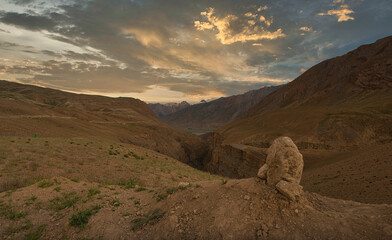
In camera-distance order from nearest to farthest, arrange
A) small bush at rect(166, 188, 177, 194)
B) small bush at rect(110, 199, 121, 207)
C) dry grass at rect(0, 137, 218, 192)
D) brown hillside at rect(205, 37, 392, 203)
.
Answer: small bush at rect(110, 199, 121, 207)
small bush at rect(166, 188, 177, 194)
dry grass at rect(0, 137, 218, 192)
brown hillside at rect(205, 37, 392, 203)

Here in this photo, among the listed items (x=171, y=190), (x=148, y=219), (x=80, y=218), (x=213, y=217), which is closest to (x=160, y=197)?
(x=171, y=190)

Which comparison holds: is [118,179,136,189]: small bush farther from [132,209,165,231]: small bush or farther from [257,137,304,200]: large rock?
[257,137,304,200]: large rock

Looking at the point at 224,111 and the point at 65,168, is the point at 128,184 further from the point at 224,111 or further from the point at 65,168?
the point at 224,111

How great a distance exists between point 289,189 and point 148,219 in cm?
426

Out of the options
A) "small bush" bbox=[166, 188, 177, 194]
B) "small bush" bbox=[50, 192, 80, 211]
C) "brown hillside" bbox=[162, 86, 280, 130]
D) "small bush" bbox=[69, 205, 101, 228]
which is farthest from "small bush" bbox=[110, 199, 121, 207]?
"brown hillside" bbox=[162, 86, 280, 130]

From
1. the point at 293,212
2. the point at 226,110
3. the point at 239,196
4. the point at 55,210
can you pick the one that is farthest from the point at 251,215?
the point at 226,110

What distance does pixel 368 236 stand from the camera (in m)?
4.11

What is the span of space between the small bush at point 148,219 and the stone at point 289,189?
12.0 feet

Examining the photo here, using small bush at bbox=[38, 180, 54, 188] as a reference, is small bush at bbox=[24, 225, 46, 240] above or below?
below

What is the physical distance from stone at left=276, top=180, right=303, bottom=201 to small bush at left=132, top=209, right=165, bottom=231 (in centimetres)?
367

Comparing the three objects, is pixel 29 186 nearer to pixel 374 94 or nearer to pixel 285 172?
pixel 285 172

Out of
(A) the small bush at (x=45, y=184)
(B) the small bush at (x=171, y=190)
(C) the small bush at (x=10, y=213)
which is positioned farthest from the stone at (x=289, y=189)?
(A) the small bush at (x=45, y=184)

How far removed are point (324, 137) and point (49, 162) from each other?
34.1 m

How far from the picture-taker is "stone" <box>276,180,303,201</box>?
505 centimetres
